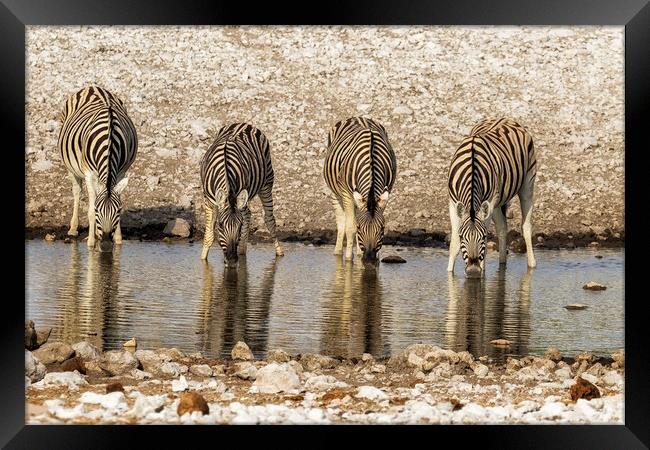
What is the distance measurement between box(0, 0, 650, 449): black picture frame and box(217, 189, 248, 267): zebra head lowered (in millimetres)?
5623

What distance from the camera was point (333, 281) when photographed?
439 inches

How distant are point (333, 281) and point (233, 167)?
1.86 metres

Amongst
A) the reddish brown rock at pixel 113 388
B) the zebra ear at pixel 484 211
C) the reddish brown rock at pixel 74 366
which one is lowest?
the reddish brown rock at pixel 113 388

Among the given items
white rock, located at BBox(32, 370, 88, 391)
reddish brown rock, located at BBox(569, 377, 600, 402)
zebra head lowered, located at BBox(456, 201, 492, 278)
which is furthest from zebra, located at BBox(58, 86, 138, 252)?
reddish brown rock, located at BBox(569, 377, 600, 402)

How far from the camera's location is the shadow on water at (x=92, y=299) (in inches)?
332

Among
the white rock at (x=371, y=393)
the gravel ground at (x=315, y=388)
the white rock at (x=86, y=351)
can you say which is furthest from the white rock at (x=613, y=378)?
the white rock at (x=86, y=351)

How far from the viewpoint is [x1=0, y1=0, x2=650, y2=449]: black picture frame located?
5.89m

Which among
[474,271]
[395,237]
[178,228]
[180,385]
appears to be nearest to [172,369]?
[180,385]

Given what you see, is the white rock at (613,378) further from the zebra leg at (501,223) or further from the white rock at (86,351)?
the zebra leg at (501,223)

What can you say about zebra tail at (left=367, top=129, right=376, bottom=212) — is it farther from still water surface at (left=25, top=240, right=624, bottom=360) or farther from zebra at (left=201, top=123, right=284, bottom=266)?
zebra at (left=201, top=123, right=284, bottom=266)

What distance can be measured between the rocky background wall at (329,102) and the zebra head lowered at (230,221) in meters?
3.26
